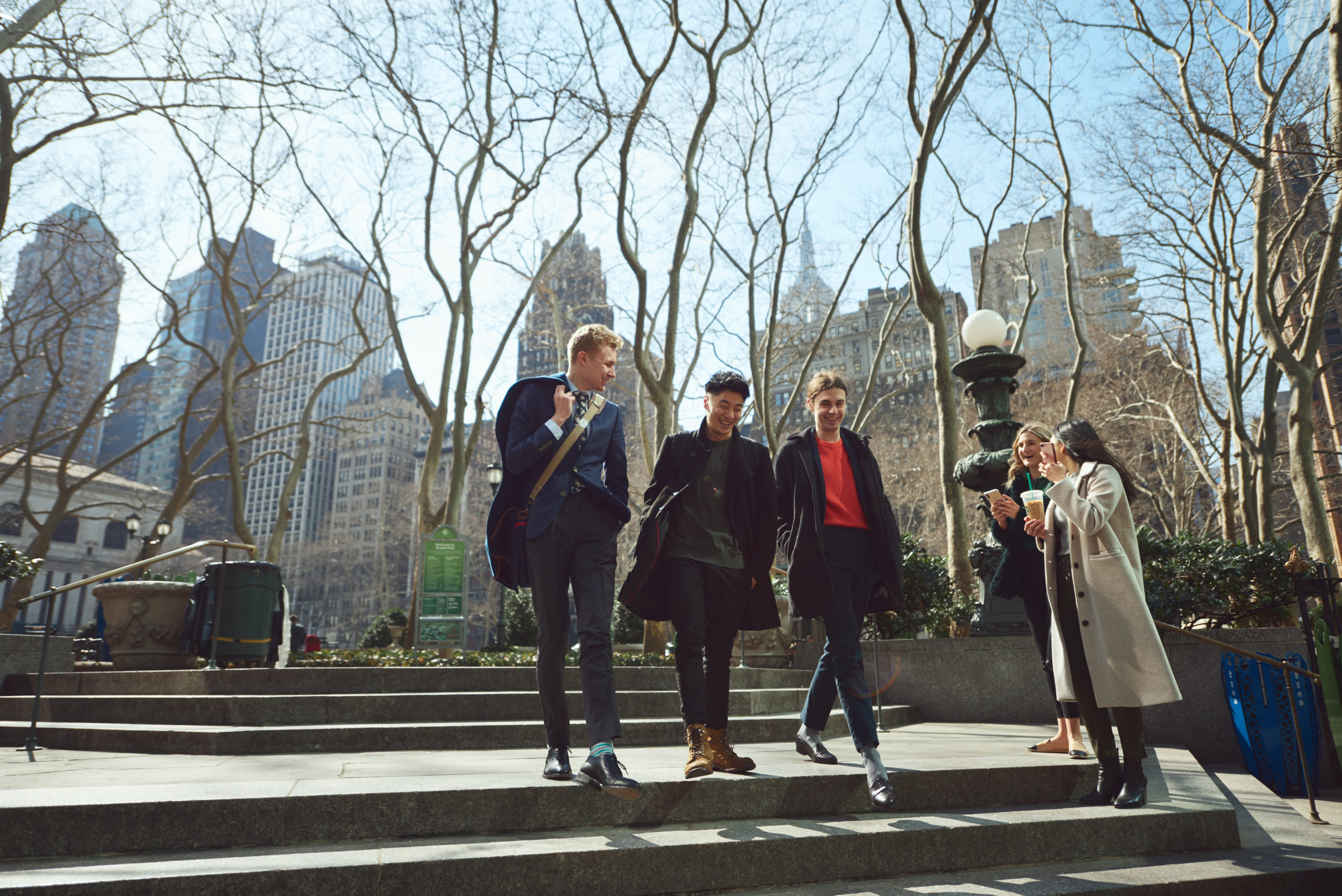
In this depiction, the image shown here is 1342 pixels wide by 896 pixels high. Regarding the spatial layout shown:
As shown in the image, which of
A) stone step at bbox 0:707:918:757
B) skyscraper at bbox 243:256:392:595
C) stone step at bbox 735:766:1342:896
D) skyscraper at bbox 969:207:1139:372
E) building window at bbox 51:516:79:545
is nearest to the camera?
stone step at bbox 735:766:1342:896

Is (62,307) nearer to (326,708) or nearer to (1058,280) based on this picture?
(326,708)

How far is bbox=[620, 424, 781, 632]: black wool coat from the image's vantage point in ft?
12.8

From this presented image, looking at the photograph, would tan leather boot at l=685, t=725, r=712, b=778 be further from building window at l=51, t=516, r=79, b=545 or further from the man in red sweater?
building window at l=51, t=516, r=79, b=545

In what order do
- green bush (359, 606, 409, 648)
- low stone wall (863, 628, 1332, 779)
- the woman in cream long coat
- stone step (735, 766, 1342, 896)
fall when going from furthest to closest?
green bush (359, 606, 409, 648) → low stone wall (863, 628, 1332, 779) → the woman in cream long coat → stone step (735, 766, 1342, 896)

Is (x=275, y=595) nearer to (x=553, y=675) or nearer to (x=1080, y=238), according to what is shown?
(x=553, y=675)

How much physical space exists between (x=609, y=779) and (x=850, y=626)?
1.39 meters

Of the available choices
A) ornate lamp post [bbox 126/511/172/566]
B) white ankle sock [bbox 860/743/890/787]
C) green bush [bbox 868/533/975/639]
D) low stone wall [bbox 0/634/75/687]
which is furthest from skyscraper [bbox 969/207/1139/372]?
ornate lamp post [bbox 126/511/172/566]

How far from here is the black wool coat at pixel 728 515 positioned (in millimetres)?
3887

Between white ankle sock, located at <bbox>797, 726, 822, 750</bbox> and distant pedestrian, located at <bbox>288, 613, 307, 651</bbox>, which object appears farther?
distant pedestrian, located at <bbox>288, 613, 307, 651</bbox>

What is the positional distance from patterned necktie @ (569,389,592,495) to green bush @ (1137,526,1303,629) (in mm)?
5817

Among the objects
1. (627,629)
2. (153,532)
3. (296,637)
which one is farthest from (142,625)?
(153,532)

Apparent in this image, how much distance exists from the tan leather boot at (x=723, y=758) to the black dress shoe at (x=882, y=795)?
0.55m

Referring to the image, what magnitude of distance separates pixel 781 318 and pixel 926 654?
50.5 ft

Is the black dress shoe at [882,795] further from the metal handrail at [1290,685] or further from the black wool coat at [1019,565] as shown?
the metal handrail at [1290,685]
